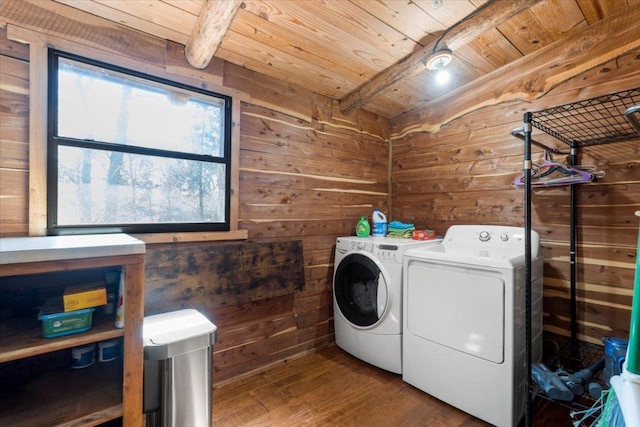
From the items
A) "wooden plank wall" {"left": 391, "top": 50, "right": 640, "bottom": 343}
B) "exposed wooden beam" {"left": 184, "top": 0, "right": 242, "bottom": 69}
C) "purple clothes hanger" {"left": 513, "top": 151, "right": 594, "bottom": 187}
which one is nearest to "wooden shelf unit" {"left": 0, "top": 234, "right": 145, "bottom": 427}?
"exposed wooden beam" {"left": 184, "top": 0, "right": 242, "bottom": 69}

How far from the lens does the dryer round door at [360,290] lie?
2037mm

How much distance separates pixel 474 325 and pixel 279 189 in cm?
153

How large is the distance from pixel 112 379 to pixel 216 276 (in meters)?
0.70

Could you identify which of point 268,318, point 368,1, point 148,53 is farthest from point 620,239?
point 148,53

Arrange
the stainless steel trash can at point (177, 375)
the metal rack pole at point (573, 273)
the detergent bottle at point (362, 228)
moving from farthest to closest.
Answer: the detergent bottle at point (362, 228) → the metal rack pole at point (573, 273) → the stainless steel trash can at point (177, 375)

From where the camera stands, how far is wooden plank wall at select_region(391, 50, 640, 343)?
169 centimetres

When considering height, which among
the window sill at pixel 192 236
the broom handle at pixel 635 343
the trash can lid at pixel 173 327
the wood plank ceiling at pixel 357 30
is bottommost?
the trash can lid at pixel 173 327

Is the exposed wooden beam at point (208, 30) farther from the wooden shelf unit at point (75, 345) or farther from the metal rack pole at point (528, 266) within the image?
the metal rack pole at point (528, 266)

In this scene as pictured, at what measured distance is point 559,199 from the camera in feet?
6.29

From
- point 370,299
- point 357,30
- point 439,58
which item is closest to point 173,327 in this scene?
point 370,299

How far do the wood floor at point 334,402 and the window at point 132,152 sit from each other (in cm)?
108

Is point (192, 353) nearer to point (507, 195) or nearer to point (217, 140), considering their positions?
point (217, 140)

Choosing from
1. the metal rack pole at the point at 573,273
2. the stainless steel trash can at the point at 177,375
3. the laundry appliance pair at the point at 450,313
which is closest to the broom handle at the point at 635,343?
the laundry appliance pair at the point at 450,313

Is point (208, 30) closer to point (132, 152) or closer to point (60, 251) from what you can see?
point (132, 152)
